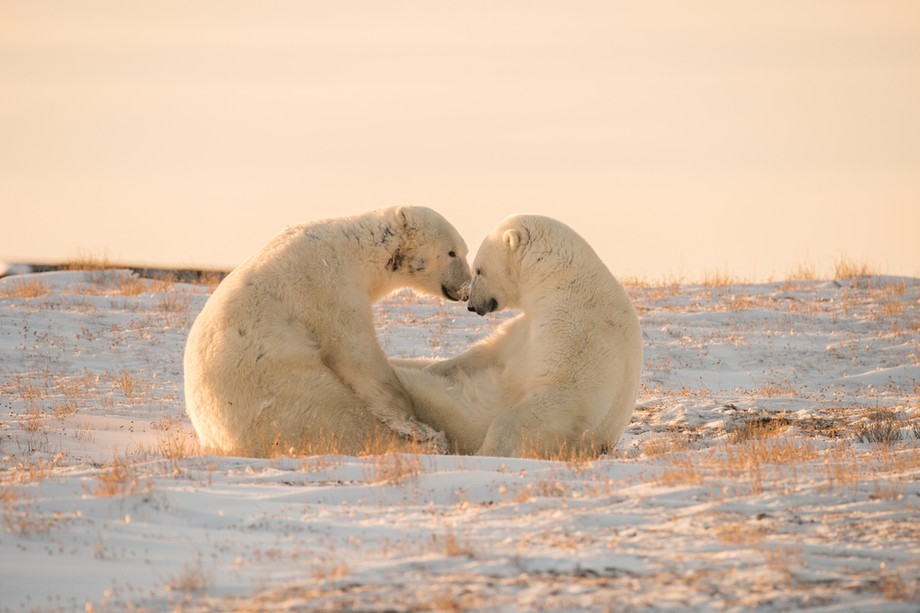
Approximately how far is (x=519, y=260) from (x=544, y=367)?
1.09 m

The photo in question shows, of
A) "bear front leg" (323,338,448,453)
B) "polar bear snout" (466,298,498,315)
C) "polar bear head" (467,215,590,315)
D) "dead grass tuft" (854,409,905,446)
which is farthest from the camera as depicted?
"dead grass tuft" (854,409,905,446)

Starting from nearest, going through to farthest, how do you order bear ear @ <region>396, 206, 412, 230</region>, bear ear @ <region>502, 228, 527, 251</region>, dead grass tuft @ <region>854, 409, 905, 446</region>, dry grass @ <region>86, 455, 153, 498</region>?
dry grass @ <region>86, 455, 153, 498</region>
bear ear @ <region>502, 228, 527, 251</region>
bear ear @ <region>396, 206, 412, 230</region>
dead grass tuft @ <region>854, 409, 905, 446</region>

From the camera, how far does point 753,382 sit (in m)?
13.8

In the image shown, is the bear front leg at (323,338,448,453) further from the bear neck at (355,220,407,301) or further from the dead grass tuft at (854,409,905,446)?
the dead grass tuft at (854,409,905,446)

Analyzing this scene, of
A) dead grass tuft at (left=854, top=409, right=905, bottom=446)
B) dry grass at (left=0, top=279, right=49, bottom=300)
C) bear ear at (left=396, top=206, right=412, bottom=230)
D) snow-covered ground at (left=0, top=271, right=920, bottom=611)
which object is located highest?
bear ear at (left=396, top=206, right=412, bottom=230)

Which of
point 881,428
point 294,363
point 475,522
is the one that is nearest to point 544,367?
point 294,363

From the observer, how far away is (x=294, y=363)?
762 centimetres

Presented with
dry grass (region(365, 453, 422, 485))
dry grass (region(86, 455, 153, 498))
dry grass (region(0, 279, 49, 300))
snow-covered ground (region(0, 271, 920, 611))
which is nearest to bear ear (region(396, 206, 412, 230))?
snow-covered ground (region(0, 271, 920, 611))

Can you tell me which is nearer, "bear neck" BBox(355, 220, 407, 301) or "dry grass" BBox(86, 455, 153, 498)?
"dry grass" BBox(86, 455, 153, 498)

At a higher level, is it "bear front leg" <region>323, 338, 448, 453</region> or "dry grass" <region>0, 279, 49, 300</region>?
"dry grass" <region>0, 279, 49, 300</region>

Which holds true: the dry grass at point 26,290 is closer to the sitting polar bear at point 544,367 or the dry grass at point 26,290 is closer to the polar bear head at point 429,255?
the polar bear head at point 429,255

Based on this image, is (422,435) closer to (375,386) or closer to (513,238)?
(375,386)

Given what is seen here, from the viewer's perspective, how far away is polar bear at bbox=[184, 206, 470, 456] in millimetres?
7605

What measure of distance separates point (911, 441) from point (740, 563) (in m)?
4.97
